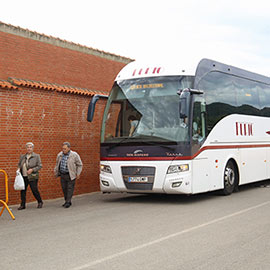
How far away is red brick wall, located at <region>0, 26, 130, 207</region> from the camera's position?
41.6 feet

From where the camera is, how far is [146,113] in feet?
39.7

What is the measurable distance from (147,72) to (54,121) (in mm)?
3375

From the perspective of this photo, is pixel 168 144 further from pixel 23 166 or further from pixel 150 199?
pixel 23 166

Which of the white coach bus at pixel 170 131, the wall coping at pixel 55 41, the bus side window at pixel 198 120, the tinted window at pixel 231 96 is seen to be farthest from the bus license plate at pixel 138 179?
the wall coping at pixel 55 41

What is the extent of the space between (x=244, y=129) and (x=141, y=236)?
7.82 meters

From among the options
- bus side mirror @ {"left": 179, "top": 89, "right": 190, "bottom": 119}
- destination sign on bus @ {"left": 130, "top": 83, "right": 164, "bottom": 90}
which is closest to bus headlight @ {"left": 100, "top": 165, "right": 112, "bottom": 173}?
destination sign on bus @ {"left": 130, "top": 83, "right": 164, "bottom": 90}

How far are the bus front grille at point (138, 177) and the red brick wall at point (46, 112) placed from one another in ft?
9.40

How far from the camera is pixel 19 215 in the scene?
10.9 meters

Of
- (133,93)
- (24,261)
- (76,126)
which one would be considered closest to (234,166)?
(133,93)

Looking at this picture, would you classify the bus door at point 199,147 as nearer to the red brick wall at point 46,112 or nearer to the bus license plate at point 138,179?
the bus license plate at point 138,179

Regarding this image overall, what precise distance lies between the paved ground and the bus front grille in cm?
49

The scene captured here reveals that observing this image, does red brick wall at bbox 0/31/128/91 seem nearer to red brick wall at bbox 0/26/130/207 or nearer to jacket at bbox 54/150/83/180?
red brick wall at bbox 0/26/130/207

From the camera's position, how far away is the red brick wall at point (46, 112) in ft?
41.6

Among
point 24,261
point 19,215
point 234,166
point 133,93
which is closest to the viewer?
point 24,261
